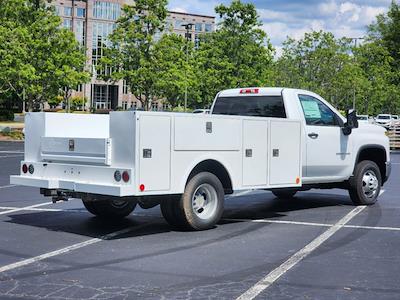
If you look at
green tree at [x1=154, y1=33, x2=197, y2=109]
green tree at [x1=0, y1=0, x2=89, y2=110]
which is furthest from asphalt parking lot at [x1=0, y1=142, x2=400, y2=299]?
green tree at [x1=154, y1=33, x2=197, y2=109]

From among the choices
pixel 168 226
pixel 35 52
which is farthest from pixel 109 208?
pixel 35 52

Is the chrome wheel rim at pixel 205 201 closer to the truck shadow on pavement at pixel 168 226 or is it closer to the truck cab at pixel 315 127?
the truck shadow on pavement at pixel 168 226

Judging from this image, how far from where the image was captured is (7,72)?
1448 inches

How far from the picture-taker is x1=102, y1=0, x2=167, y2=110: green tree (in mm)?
43219

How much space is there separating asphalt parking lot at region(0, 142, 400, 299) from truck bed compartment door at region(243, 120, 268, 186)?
748 millimetres

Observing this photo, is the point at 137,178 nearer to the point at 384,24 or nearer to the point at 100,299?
the point at 100,299

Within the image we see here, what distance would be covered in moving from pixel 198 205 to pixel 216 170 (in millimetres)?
602

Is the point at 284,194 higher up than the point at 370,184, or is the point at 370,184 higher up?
the point at 370,184

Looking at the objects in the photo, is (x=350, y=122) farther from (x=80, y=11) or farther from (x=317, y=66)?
(x=80, y=11)

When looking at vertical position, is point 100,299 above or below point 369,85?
below

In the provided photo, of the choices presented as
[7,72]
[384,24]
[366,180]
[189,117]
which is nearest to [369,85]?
[384,24]

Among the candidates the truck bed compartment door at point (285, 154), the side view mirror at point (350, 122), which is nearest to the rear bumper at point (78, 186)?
the truck bed compartment door at point (285, 154)

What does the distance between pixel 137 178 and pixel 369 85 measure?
5930cm

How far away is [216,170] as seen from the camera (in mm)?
9133
